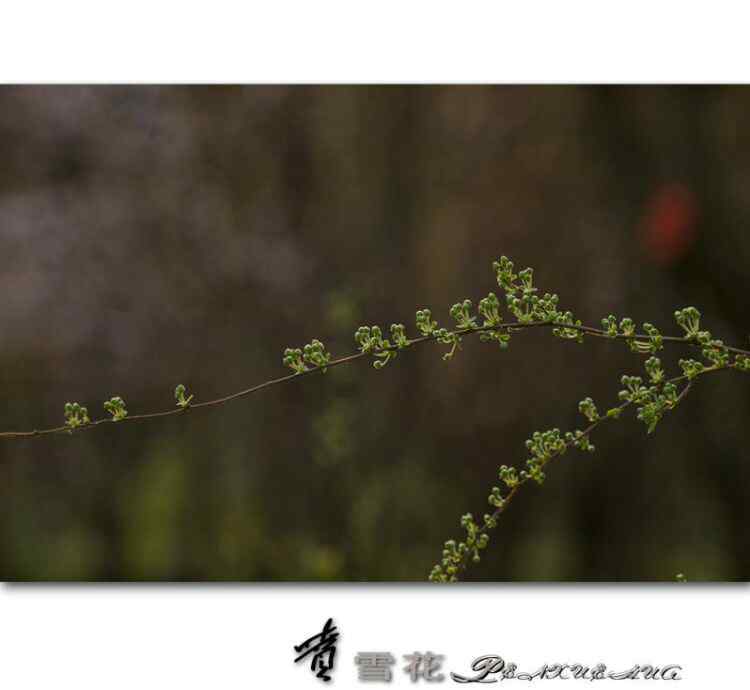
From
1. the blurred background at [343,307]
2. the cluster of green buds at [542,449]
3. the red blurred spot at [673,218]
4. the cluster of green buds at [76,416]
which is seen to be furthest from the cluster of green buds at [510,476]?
the red blurred spot at [673,218]

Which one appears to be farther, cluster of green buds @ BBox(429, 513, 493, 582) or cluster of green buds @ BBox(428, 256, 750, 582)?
cluster of green buds @ BBox(429, 513, 493, 582)

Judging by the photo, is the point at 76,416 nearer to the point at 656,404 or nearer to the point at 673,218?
the point at 656,404

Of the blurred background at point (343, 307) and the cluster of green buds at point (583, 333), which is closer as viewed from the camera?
the cluster of green buds at point (583, 333)

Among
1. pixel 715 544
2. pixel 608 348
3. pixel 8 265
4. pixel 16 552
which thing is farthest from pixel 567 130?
pixel 16 552

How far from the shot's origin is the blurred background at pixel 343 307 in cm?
223

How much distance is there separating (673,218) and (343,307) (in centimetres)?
79

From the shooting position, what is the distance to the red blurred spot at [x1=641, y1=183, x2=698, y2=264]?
2.24 meters

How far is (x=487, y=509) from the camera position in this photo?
2344mm

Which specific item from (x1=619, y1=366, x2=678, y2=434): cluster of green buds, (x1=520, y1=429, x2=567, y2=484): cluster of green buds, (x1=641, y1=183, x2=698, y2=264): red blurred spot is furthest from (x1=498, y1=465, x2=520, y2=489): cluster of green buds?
Answer: (x1=641, y1=183, x2=698, y2=264): red blurred spot

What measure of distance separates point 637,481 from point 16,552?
4.62ft

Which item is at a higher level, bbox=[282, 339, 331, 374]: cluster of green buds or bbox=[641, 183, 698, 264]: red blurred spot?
bbox=[641, 183, 698, 264]: red blurred spot

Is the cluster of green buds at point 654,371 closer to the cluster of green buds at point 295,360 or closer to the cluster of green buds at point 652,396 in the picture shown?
the cluster of green buds at point 652,396

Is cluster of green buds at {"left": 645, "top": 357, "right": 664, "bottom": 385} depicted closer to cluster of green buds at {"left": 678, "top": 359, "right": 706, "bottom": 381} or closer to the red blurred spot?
cluster of green buds at {"left": 678, "top": 359, "right": 706, "bottom": 381}

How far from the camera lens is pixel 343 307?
234 centimetres
